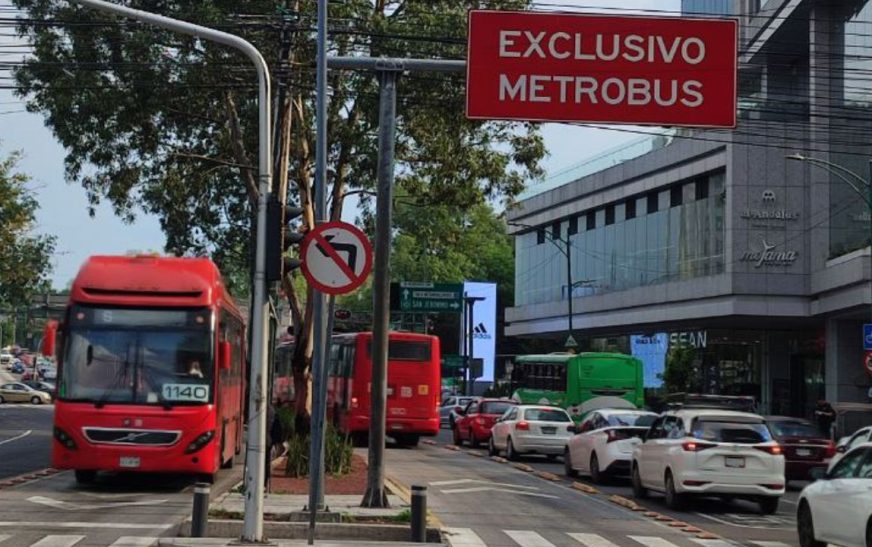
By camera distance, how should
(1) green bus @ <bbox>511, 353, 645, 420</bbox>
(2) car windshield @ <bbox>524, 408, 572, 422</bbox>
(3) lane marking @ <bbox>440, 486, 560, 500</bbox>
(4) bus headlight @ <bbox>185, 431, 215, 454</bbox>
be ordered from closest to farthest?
(4) bus headlight @ <bbox>185, 431, 215, 454</bbox>, (3) lane marking @ <bbox>440, 486, 560, 500</bbox>, (2) car windshield @ <bbox>524, 408, 572, 422</bbox>, (1) green bus @ <bbox>511, 353, 645, 420</bbox>

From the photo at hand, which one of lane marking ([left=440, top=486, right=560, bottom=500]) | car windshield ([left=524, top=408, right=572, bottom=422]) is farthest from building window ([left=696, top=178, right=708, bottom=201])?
lane marking ([left=440, top=486, right=560, bottom=500])

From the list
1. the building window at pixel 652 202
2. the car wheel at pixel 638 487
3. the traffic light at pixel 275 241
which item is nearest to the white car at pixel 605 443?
the car wheel at pixel 638 487

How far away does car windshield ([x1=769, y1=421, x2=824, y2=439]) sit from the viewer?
26.8 meters

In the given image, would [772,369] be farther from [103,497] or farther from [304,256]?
[304,256]

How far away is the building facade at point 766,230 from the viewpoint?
149ft

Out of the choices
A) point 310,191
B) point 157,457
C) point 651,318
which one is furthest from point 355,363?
point 651,318

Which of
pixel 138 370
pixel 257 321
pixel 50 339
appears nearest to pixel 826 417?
pixel 138 370

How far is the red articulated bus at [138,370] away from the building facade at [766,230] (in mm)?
23418

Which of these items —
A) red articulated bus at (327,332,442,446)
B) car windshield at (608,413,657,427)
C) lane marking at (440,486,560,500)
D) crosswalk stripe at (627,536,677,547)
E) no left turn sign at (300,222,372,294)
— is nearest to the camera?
no left turn sign at (300,222,372,294)

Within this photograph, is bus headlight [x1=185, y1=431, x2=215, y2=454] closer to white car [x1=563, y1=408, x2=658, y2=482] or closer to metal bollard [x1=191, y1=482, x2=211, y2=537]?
metal bollard [x1=191, y1=482, x2=211, y2=537]

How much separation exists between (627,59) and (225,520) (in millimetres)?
7105

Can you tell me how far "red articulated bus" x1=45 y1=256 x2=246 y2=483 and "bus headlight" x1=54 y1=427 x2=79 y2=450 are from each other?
16 mm

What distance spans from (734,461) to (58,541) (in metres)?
10.6

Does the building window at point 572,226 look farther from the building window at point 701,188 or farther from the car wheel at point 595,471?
the car wheel at point 595,471
